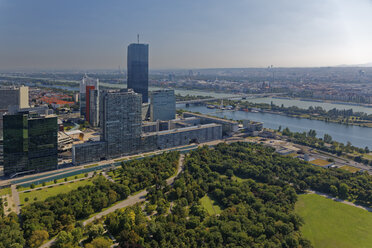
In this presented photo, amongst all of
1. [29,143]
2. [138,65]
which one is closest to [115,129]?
[29,143]

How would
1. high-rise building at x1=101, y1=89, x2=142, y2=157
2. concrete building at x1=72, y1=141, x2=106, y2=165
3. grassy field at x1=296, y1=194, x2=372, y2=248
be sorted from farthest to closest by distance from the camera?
high-rise building at x1=101, y1=89, x2=142, y2=157 → concrete building at x1=72, y1=141, x2=106, y2=165 → grassy field at x1=296, y1=194, x2=372, y2=248

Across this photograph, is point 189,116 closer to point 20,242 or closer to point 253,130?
point 253,130

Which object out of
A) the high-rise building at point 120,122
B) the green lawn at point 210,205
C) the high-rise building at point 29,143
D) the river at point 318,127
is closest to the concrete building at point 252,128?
the river at point 318,127

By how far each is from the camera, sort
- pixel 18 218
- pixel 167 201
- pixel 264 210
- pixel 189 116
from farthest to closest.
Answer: pixel 189 116 → pixel 167 201 → pixel 264 210 → pixel 18 218

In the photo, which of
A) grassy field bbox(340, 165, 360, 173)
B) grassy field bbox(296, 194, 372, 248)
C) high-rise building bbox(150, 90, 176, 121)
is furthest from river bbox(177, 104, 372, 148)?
grassy field bbox(296, 194, 372, 248)

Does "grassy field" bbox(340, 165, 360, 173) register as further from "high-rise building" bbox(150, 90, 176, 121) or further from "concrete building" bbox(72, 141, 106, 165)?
"high-rise building" bbox(150, 90, 176, 121)

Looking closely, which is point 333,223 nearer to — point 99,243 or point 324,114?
point 99,243

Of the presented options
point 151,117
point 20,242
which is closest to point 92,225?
point 20,242
